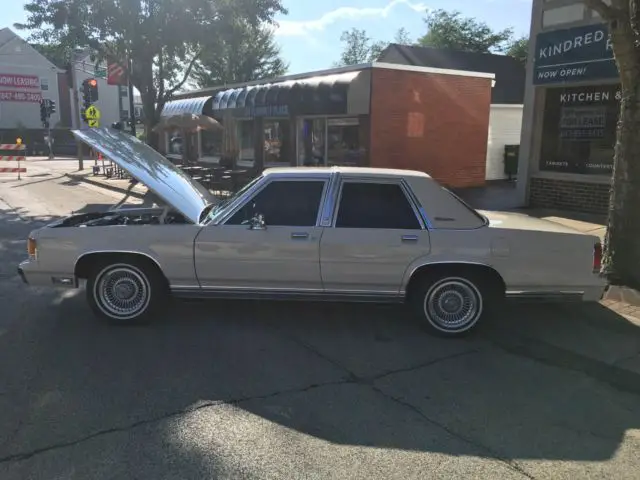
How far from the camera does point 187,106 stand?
24250 mm

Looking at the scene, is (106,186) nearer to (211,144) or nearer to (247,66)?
(211,144)

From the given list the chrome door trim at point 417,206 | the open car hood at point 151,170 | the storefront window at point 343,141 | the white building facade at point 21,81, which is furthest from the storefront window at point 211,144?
the white building facade at point 21,81

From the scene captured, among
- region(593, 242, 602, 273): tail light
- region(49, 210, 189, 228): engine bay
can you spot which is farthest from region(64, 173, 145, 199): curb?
region(593, 242, 602, 273): tail light

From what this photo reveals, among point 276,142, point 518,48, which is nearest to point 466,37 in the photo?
point 518,48

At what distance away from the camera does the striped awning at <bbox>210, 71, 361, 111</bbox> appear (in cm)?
1617

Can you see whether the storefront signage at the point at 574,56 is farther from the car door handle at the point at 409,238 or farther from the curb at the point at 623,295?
the car door handle at the point at 409,238

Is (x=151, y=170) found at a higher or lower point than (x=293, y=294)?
higher

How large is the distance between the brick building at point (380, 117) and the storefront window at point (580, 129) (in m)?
4.85

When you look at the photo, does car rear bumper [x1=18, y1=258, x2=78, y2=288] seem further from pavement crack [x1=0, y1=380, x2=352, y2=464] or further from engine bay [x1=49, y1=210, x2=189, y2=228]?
pavement crack [x1=0, y1=380, x2=352, y2=464]

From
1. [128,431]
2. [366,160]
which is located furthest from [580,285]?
[366,160]

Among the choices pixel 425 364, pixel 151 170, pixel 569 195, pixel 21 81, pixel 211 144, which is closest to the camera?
pixel 425 364

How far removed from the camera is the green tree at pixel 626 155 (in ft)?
19.9

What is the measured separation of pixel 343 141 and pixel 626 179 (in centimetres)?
1184

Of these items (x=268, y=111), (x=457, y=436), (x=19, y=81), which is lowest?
(x=457, y=436)
